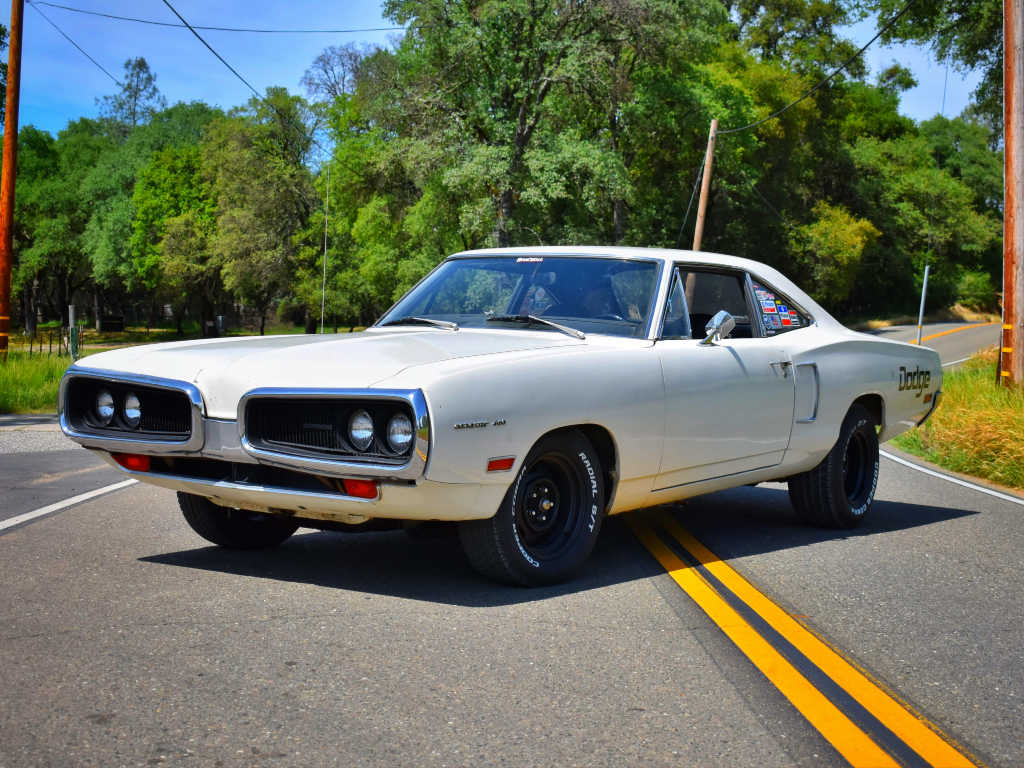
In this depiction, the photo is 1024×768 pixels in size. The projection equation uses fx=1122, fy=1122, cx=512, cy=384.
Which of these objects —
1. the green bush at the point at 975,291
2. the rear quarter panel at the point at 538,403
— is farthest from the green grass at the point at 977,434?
the green bush at the point at 975,291

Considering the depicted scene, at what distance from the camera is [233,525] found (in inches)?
229

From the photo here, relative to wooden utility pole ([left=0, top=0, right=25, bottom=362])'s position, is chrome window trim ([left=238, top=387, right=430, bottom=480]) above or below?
below

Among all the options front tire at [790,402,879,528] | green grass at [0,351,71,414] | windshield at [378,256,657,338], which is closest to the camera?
windshield at [378,256,657,338]

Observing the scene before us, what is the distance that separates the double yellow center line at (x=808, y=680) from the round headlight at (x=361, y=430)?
160 centimetres

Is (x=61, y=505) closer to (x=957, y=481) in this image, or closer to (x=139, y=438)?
(x=139, y=438)

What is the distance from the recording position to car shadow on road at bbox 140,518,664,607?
195 inches

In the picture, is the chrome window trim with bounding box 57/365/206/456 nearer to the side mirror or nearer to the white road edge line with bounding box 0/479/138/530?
the white road edge line with bounding box 0/479/138/530

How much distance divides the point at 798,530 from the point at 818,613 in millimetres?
2279

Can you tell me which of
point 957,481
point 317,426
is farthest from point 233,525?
point 957,481

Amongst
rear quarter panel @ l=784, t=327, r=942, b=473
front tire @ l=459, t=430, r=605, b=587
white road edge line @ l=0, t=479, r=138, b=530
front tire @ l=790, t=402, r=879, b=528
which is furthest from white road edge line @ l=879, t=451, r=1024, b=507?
white road edge line @ l=0, t=479, r=138, b=530

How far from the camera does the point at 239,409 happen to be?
4648mm

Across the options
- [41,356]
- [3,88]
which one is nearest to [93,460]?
[41,356]

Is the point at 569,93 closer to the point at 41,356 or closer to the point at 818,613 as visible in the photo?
the point at 41,356

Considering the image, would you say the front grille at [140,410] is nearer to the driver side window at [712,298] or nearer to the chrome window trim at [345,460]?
the chrome window trim at [345,460]
